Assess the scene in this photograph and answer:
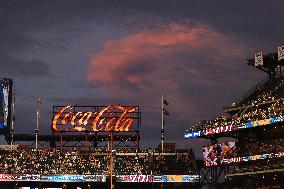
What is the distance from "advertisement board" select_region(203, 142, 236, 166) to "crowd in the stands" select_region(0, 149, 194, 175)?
531 centimetres

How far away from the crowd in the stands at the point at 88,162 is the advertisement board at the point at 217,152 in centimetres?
531

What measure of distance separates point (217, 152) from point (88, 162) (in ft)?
66.2

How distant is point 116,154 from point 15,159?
14826 mm

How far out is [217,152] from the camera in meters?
77.1

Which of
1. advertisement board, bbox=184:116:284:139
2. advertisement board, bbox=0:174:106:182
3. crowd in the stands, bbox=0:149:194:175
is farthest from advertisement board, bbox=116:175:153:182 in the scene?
advertisement board, bbox=184:116:284:139

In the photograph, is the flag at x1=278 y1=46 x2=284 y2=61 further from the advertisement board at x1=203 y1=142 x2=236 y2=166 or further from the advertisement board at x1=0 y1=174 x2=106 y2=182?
the advertisement board at x1=0 y1=174 x2=106 y2=182

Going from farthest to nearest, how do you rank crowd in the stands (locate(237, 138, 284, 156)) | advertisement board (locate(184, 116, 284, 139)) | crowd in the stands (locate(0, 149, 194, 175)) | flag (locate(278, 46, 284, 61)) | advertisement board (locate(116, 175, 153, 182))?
crowd in the stands (locate(0, 149, 194, 175)) < advertisement board (locate(116, 175, 153, 182)) < flag (locate(278, 46, 284, 61)) < crowd in the stands (locate(237, 138, 284, 156)) < advertisement board (locate(184, 116, 284, 139))

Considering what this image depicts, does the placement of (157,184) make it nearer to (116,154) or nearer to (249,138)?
(116,154)

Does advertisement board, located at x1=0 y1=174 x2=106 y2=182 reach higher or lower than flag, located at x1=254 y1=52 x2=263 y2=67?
lower

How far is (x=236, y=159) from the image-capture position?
73.2m

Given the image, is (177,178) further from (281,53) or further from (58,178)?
(281,53)

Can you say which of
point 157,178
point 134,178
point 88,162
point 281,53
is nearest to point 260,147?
point 281,53

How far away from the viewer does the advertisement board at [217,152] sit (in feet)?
249

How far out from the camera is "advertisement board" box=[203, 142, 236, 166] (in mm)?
75938
